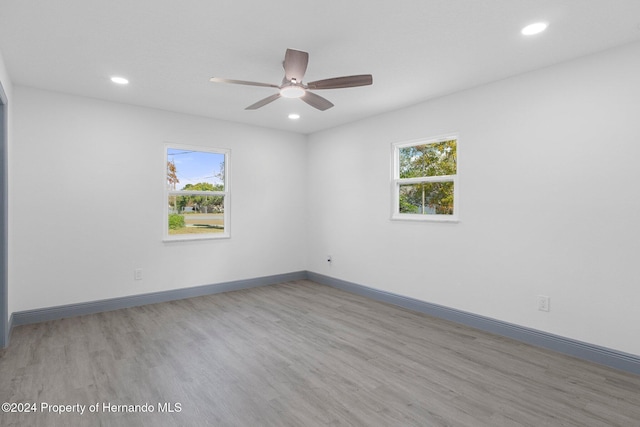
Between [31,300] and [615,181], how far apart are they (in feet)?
19.2

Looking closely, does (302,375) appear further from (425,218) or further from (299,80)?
(425,218)

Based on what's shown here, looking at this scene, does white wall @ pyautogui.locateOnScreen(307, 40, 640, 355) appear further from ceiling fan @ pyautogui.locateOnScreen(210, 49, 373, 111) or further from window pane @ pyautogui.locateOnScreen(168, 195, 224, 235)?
window pane @ pyautogui.locateOnScreen(168, 195, 224, 235)

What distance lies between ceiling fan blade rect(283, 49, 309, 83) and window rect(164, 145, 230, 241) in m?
2.76

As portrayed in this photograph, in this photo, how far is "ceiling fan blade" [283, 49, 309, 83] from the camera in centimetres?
235

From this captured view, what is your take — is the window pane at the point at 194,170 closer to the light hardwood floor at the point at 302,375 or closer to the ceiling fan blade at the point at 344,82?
the light hardwood floor at the point at 302,375

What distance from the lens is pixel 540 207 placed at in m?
3.18

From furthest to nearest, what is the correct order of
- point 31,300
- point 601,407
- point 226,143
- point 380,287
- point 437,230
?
point 226,143 → point 380,287 → point 437,230 → point 31,300 → point 601,407

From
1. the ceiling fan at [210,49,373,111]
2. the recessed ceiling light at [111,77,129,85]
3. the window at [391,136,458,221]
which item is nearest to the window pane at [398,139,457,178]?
the window at [391,136,458,221]

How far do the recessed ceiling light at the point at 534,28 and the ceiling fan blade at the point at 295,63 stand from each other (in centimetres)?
163

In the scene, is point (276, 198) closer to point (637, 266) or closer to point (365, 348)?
point (365, 348)

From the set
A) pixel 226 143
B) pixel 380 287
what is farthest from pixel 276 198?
pixel 380 287

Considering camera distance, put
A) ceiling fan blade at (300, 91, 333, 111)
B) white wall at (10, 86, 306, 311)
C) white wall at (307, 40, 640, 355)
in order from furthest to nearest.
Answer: white wall at (10, 86, 306, 311)
ceiling fan blade at (300, 91, 333, 111)
white wall at (307, 40, 640, 355)

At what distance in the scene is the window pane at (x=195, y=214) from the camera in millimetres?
4824

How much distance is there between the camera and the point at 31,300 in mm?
3758
